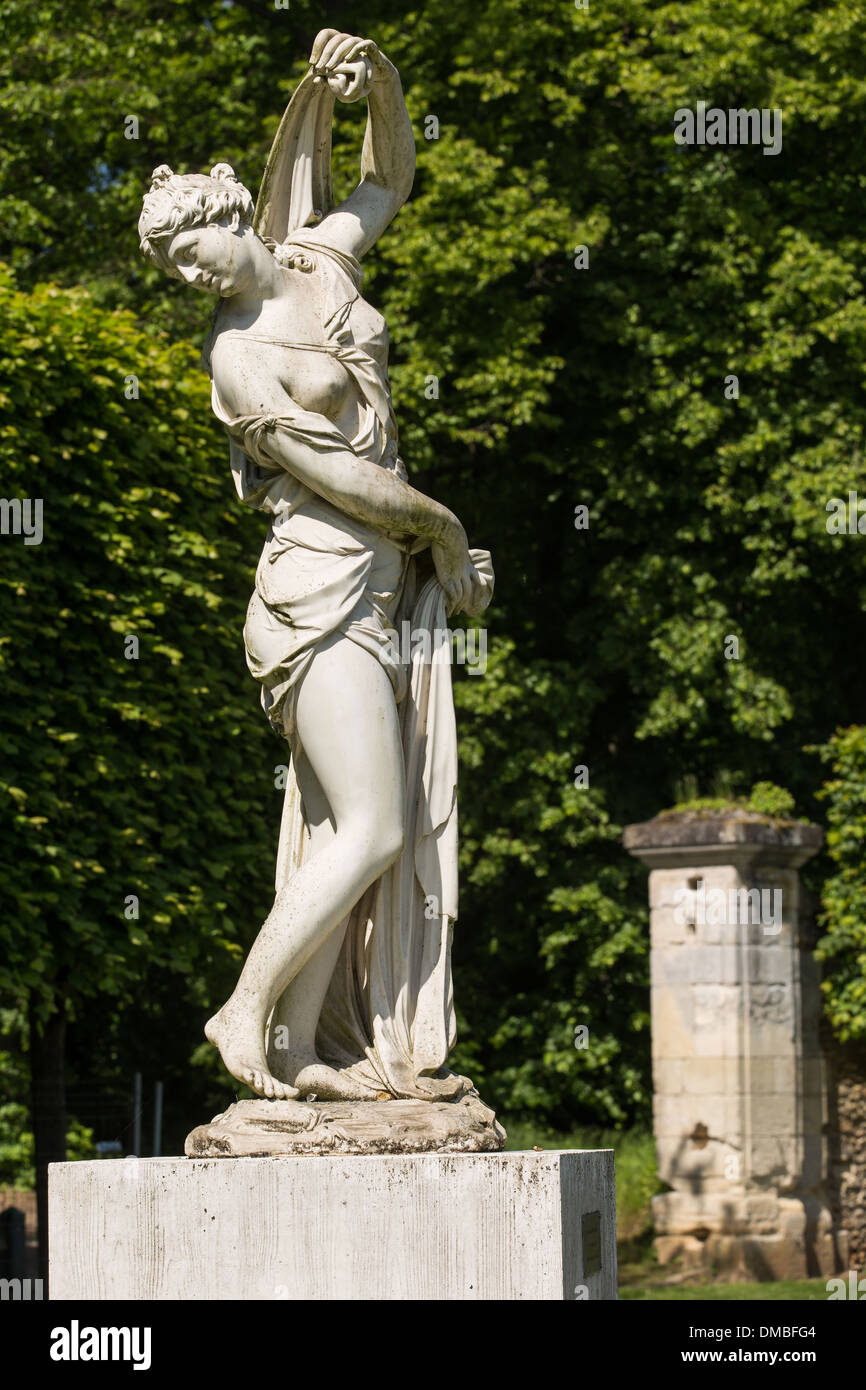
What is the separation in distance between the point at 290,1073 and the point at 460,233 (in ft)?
40.1

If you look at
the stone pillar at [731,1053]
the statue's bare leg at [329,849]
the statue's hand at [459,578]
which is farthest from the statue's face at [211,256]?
the stone pillar at [731,1053]

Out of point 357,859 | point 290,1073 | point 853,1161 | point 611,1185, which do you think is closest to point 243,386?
point 357,859

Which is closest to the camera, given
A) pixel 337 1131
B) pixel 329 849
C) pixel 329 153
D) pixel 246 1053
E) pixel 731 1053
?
pixel 337 1131

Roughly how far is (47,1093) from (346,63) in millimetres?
8676

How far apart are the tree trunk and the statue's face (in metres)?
7.83

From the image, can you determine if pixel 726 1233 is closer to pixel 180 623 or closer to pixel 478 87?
pixel 180 623

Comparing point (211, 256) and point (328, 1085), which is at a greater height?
point (211, 256)

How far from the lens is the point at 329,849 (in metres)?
4.83

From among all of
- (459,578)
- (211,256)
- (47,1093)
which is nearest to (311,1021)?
(459,578)

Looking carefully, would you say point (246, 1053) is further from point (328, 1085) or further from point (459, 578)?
point (459, 578)

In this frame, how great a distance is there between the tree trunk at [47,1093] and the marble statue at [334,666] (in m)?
7.45

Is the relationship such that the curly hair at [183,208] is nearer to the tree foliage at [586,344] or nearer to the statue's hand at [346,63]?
the statue's hand at [346,63]

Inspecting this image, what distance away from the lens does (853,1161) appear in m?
15.5

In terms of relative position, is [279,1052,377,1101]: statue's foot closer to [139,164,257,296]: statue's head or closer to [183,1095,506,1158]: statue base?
[183,1095,506,1158]: statue base
